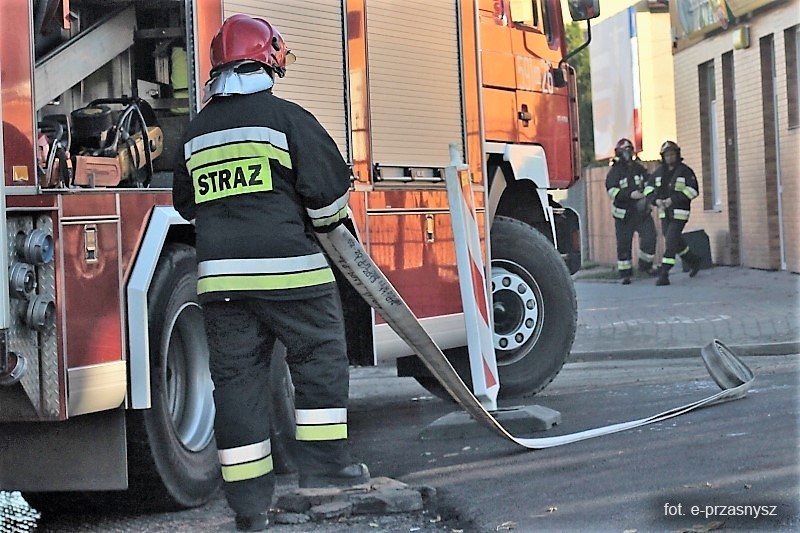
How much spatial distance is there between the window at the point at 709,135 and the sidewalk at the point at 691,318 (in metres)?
3.12

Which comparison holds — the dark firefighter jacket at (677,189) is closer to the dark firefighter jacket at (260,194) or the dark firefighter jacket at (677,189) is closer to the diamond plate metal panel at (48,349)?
the dark firefighter jacket at (260,194)

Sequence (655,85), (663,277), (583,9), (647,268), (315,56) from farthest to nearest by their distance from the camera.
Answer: (655,85) < (647,268) < (663,277) < (583,9) < (315,56)

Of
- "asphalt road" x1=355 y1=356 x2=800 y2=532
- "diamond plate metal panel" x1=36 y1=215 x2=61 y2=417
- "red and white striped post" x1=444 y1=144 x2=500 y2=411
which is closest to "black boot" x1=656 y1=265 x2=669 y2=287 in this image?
"asphalt road" x1=355 y1=356 x2=800 y2=532

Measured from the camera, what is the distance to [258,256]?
15.9 ft

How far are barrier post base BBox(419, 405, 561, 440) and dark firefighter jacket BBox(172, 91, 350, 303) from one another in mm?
2147

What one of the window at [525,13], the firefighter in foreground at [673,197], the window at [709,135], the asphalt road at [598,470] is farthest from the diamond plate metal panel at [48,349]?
the window at [709,135]

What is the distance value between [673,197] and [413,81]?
33.8 ft

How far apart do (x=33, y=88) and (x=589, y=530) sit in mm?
2414

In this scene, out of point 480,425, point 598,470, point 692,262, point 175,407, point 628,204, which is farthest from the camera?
point 628,204

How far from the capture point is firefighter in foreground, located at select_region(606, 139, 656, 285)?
57.3 feet

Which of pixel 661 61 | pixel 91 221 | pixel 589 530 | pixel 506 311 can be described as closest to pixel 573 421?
pixel 506 311

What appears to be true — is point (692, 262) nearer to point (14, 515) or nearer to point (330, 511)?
point (330, 511)

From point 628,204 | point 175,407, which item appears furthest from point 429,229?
point 628,204

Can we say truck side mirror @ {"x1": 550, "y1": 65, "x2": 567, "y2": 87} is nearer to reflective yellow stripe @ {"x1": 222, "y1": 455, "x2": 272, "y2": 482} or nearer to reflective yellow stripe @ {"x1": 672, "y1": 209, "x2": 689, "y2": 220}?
reflective yellow stripe @ {"x1": 222, "y1": 455, "x2": 272, "y2": 482}
